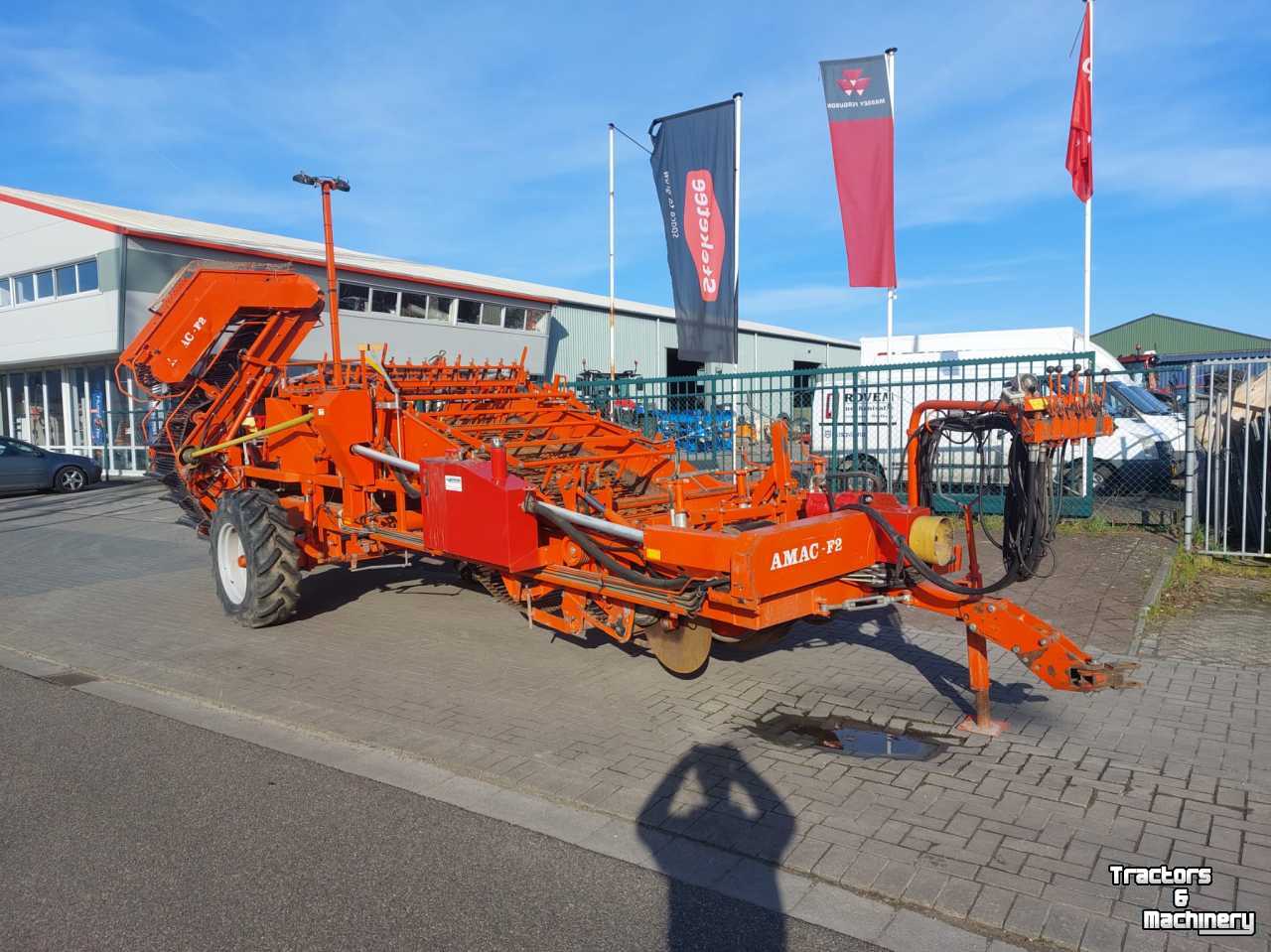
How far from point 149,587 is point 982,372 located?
33.8ft

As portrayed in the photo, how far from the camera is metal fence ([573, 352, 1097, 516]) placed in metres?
10.2

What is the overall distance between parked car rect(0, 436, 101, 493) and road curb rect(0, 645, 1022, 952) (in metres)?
16.1

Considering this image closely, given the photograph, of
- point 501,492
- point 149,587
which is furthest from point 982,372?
point 149,587

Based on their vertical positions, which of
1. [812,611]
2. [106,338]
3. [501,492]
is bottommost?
[812,611]

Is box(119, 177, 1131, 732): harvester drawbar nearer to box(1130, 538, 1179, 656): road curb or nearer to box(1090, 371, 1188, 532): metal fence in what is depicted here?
box(1130, 538, 1179, 656): road curb

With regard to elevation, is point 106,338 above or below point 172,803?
above

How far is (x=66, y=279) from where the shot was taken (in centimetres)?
2030

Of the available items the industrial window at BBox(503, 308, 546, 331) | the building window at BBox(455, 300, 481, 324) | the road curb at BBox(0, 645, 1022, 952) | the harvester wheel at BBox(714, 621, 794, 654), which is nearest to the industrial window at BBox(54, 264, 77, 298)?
the building window at BBox(455, 300, 481, 324)

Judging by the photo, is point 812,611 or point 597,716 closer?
point 812,611

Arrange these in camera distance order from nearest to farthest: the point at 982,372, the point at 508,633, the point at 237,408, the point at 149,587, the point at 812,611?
the point at 812,611 < the point at 508,633 < the point at 237,408 < the point at 149,587 < the point at 982,372

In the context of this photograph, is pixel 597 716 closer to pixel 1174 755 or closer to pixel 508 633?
pixel 508 633

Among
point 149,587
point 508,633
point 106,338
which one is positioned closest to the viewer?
point 508,633

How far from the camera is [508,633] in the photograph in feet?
23.7

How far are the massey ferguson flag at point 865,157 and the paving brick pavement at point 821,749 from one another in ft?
16.7
